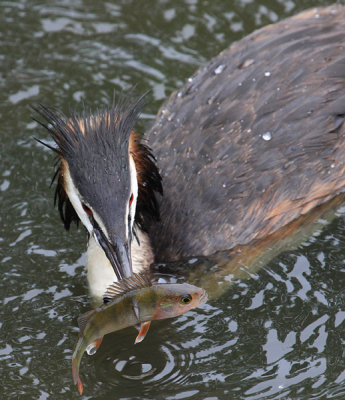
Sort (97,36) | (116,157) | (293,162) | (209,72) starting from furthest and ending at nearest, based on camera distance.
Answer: (97,36)
(209,72)
(293,162)
(116,157)

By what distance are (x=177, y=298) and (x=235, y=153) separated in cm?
189

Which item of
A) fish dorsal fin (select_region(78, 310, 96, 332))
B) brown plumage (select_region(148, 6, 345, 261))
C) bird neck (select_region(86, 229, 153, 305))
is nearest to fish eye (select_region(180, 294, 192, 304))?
fish dorsal fin (select_region(78, 310, 96, 332))

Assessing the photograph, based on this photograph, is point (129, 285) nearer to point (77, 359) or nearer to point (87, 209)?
point (77, 359)

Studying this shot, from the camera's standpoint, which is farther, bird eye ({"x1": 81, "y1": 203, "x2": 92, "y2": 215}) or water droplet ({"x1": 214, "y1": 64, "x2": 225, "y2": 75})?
water droplet ({"x1": 214, "y1": 64, "x2": 225, "y2": 75})

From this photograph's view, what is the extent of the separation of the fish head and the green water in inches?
31.3

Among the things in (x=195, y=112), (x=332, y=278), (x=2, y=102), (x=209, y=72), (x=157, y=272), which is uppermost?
(x=2, y=102)

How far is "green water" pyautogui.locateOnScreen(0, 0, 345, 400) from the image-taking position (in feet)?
18.1

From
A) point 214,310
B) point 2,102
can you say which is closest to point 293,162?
point 214,310

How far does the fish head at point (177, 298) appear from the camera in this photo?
4879mm

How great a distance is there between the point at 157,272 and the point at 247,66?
2.08m

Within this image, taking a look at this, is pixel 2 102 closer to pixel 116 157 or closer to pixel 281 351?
pixel 116 157

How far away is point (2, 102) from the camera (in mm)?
8383

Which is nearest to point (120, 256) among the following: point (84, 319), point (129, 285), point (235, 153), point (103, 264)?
point (129, 285)

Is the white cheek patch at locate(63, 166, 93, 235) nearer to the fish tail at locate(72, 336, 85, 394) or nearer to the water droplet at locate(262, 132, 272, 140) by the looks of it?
the fish tail at locate(72, 336, 85, 394)
